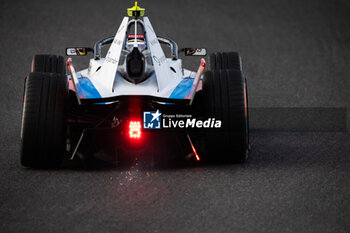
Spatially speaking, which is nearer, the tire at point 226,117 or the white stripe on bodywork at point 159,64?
the tire at point 226,117

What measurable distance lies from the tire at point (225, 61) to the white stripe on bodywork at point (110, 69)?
1.34 metres

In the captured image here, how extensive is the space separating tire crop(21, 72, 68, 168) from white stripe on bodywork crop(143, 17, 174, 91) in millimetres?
1129

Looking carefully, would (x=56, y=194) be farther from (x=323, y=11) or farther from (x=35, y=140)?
(x=323, y=11)

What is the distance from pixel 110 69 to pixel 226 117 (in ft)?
4.94

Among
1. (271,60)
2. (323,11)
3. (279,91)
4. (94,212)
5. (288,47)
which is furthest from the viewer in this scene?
(323,11)

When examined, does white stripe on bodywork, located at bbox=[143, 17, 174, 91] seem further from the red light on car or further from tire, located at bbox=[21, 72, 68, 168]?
tire, located at bbox=[21, 72, 68, 168]

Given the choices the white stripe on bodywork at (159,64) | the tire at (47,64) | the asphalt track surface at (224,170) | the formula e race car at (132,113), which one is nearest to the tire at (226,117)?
the formula e race car at (132,113)

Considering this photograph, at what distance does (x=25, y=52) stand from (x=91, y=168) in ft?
25.5

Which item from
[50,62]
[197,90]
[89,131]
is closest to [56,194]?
[89,131]

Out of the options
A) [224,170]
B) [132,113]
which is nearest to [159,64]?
[132,113]

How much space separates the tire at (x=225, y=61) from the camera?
939cm

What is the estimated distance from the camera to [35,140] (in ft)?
24.9

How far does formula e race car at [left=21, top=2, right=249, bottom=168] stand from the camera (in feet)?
25.1

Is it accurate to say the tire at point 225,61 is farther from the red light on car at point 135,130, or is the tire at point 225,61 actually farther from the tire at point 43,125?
the tire at point 43,125
